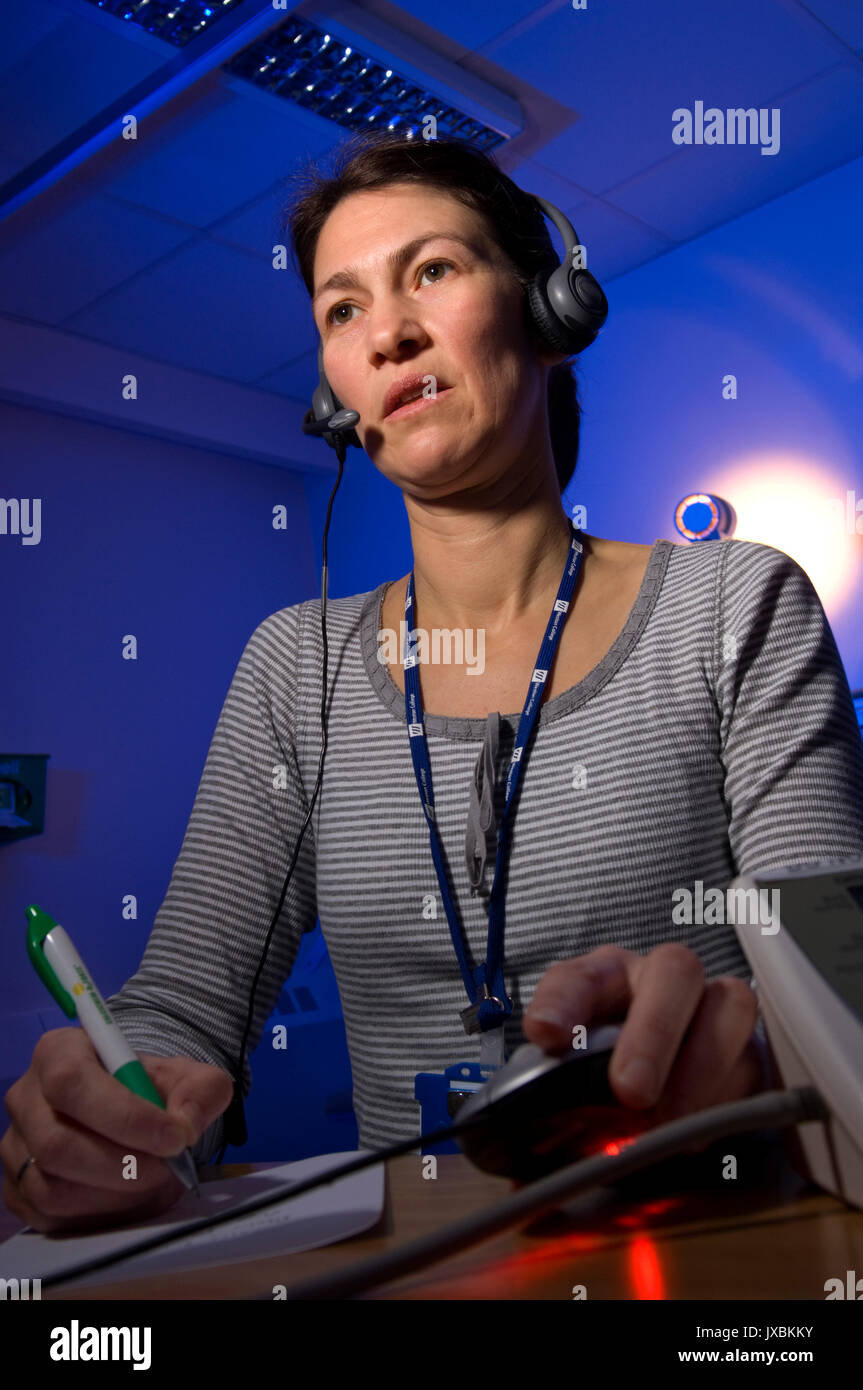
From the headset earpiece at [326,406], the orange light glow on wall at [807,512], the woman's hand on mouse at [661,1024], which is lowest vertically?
the woman's hand on mouse at [661,1024]

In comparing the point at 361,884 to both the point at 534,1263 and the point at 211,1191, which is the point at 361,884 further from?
the point at 534,1263

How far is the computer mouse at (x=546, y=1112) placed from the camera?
392 mm

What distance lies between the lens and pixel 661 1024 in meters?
0.40

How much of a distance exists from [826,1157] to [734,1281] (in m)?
0.08

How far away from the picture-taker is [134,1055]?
0.51 m

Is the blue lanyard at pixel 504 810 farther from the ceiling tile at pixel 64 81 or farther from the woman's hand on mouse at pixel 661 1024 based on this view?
the ceiling tile at pixel 64 81

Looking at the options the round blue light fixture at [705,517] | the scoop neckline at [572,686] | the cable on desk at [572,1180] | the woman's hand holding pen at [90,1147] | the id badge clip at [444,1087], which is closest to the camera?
the cable on desk at [572,1180]

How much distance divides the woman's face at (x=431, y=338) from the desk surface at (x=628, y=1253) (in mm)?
617

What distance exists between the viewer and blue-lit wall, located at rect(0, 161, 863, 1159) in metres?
3.28

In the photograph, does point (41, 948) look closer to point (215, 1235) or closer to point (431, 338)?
point (215, 1235)

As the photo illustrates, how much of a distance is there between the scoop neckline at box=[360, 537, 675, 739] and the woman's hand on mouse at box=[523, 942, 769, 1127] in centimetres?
45

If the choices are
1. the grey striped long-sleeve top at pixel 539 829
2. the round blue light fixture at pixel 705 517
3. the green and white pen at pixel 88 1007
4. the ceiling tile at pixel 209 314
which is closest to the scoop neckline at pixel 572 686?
the grey striped long-sleeve top at pixel 539 829

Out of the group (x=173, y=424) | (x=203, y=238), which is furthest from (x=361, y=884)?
(x=173, y=424)

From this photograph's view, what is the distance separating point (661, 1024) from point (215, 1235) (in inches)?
7.7
